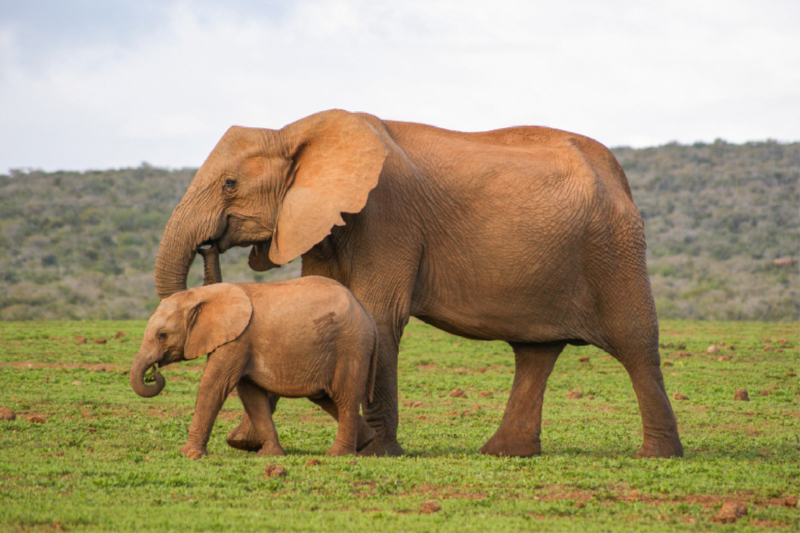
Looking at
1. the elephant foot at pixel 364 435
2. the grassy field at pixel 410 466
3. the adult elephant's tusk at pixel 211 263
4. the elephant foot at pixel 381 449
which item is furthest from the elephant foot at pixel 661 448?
the adult elephant's tusk at pixel 211 263

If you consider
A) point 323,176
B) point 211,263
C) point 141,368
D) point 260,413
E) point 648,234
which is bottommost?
point 260,413

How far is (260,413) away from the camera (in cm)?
794

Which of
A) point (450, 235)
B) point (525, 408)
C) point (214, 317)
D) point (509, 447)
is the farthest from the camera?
point (525, 408)

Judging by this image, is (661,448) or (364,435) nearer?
(364,435)

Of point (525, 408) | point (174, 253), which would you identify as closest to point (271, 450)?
point (174, 253)

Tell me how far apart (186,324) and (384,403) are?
5.67 feet

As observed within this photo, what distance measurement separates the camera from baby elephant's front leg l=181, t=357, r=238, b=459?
7.55 m

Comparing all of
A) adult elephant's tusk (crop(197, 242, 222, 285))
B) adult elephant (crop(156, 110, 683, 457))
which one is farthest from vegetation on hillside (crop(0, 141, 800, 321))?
adult elephant (crop(156, 110, 683, 457))

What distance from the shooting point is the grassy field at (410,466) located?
5.84m

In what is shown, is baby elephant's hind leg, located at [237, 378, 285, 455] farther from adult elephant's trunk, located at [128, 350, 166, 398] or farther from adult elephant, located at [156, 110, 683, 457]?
adult elephant's trunk, located at [128, 350, 166, 398]

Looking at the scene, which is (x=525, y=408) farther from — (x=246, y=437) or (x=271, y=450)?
(x=246, y=437)

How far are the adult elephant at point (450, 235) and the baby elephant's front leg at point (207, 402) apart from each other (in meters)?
0.51

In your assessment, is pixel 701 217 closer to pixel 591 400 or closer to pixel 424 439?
pixel 591 400

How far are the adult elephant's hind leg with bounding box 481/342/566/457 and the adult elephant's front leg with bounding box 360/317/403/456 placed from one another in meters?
1.07
